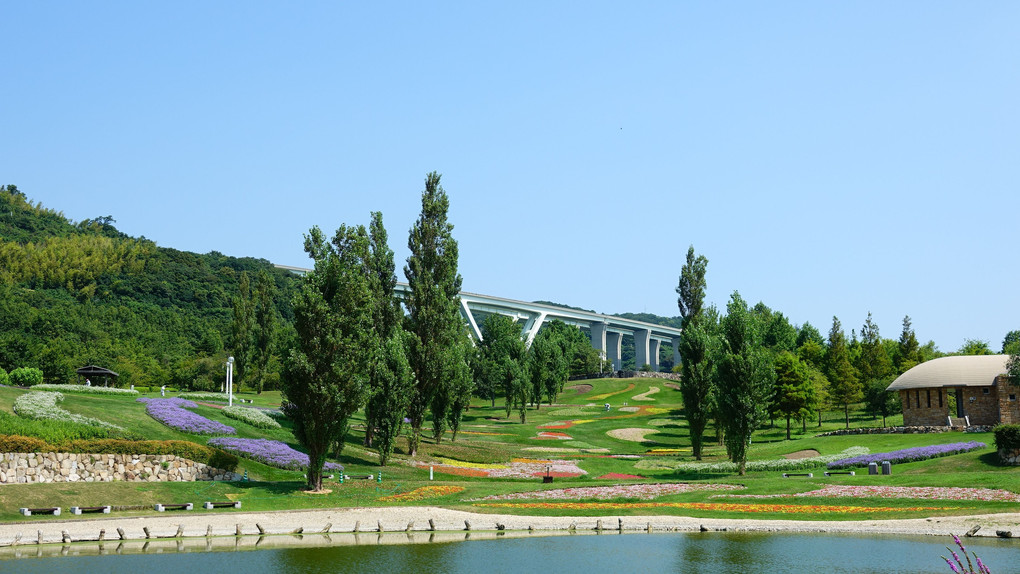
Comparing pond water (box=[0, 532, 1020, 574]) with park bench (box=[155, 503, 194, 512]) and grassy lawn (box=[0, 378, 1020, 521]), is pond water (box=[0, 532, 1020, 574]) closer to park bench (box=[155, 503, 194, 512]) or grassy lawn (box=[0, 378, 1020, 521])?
grassy lawn (box=[0, 378, 1020, 521])

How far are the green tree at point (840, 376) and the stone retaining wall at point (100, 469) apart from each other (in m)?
62.7

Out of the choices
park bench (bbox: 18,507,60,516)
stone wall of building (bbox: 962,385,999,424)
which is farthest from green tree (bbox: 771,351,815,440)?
park bench (bbox: 18,507,60,516)

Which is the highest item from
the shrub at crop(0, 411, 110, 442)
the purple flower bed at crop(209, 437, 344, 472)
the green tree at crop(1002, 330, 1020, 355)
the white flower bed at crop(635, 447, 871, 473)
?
the green tree at crop(1002, 330, 1020, 355)

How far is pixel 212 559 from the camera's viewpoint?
25672mm

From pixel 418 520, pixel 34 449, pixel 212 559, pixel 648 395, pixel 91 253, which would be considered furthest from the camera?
pixel 91 253

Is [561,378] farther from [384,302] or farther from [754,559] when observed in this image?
A: [754,559]

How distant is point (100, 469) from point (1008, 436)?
46.1 meters

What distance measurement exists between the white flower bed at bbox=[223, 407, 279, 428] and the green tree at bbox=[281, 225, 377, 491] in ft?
40.1

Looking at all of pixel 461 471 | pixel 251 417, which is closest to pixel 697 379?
pixel 461 471

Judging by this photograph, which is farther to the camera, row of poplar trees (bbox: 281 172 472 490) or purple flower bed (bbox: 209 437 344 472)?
purple flower bed (bbox: 209 437 344 472)

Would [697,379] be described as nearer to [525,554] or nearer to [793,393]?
[793,393]

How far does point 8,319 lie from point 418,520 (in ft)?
283

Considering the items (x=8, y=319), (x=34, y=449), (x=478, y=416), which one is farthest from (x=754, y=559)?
(x=8, y=319)

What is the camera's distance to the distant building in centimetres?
6016
